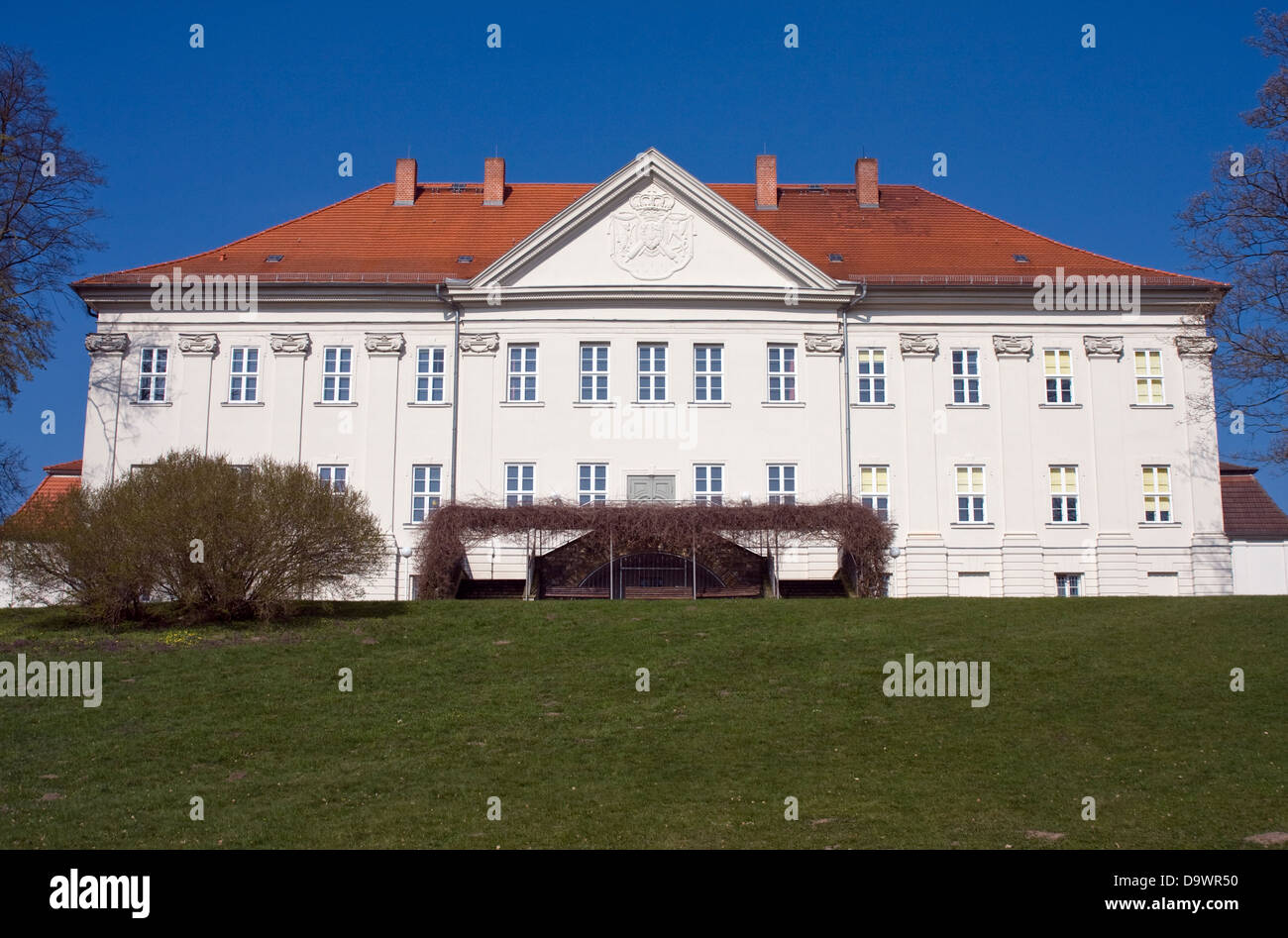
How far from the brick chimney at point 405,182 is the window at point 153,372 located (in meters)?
8.98

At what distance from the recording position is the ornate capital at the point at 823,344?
112 feet

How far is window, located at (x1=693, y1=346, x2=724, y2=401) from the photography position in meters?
34.2

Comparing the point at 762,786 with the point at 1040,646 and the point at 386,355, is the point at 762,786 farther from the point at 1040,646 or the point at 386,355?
the point at 386,355

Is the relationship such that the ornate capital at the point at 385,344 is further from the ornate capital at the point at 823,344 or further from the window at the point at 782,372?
the ornate capital at the point at 823,344

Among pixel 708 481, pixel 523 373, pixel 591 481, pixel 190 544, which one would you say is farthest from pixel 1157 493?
pixel 190 544

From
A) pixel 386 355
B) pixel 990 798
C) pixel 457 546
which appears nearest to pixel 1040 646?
pixel 990 798

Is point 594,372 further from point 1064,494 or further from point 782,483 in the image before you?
point 1064,494

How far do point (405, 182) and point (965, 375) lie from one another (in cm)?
1842

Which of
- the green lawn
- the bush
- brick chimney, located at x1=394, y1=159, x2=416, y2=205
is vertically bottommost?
the green lawn

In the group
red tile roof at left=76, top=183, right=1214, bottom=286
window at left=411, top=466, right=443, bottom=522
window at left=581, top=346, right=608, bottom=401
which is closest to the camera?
window at left=411, top=466, right=443, bottom=522

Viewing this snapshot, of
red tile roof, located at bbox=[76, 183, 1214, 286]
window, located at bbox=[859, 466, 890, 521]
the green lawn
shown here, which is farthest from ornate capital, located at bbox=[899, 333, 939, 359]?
the green lawn

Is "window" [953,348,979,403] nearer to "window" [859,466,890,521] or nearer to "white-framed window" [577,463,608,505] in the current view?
"window" [859,466,890,521]

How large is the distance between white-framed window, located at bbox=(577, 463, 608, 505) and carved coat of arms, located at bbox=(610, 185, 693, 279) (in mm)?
5639

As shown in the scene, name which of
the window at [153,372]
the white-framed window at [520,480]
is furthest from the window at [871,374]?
the window at [153,372]
